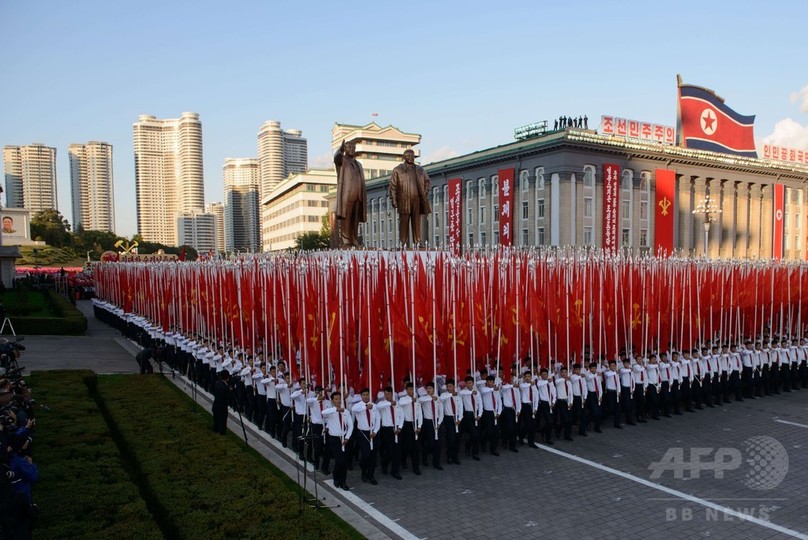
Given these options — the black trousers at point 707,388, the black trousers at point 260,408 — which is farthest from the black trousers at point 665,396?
the black trousers at point 260,408

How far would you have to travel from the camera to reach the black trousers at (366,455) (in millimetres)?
8797

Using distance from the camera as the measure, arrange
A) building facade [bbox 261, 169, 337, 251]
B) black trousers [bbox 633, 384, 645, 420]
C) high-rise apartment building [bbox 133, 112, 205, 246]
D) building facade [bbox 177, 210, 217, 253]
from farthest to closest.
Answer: high-rise apartment building [bbox 133, 112, 205, 246] < building facade [bbox 177, 210, 217, 253] < building facade [bbox 261, 169, 337, 251] < black trousers [bbox 633, 384, 645, 420]

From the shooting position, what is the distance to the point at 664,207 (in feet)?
134

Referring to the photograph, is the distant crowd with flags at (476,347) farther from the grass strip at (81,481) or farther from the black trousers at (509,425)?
the grass strip at (81,481)

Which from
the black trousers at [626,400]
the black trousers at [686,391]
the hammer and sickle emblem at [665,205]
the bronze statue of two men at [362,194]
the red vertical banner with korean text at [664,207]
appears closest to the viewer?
the black trousers at [626,400]

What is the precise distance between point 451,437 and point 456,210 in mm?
35722

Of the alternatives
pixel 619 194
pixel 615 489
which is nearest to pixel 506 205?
pixel 619 194

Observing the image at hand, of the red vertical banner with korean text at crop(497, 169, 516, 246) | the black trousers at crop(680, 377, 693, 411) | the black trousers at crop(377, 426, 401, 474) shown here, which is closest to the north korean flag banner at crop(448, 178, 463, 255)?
the red vertical banner with korean text at crop(497, 169, 516, 246)

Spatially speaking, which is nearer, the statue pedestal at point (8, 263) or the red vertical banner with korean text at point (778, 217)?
the statue pedestal at point (8, 263)

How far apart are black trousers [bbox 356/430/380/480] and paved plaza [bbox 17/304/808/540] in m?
0.21

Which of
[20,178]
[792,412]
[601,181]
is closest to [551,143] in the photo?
[601,181]

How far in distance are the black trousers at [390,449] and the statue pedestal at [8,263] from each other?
44.5 m

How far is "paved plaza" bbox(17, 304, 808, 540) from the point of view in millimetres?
7160

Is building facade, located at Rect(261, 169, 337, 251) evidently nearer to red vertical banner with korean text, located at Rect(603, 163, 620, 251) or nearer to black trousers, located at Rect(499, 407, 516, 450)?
red vertical banner with korean text, located at Rect(603, 163, 620, 251)
